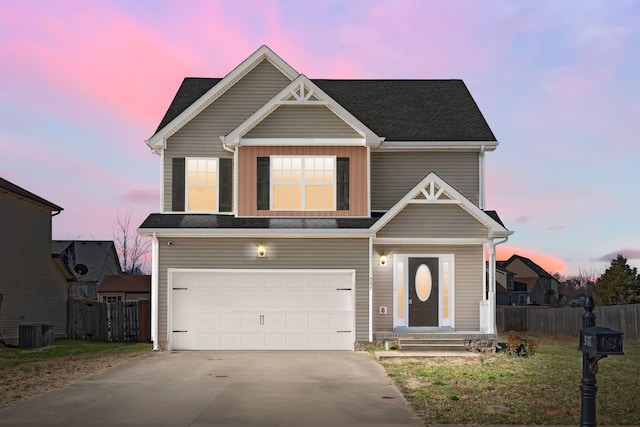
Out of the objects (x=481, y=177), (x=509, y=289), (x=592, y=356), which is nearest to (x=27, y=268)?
(x=481, y=177)

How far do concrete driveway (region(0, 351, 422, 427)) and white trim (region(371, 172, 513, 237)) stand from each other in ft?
15.3

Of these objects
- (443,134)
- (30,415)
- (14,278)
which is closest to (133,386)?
(30,415)

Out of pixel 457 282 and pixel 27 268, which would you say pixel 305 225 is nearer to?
pixel 457 282

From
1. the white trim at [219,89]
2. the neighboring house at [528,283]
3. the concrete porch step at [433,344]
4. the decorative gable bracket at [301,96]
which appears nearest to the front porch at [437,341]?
the concrete porch step at [433,344]

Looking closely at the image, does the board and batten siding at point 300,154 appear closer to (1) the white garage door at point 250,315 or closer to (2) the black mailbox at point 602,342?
(1) the white garage door at point 250,315

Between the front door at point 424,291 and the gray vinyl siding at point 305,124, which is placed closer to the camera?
the gray vinyl siding at point 305,124

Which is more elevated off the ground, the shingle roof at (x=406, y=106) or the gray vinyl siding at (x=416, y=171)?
the shingle roof at (x=406, y=106)

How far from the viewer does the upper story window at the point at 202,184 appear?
2412 centimetres

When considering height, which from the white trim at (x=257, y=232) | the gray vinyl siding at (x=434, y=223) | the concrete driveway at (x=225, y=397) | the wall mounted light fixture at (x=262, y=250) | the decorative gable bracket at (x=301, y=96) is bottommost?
the concrete driveway at (x=225, y=397)

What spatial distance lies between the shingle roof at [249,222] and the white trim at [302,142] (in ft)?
7.41

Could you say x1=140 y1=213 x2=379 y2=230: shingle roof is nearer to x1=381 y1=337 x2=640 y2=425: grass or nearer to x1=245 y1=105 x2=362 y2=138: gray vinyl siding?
x1=245 y1=105 x2=362 y2=138: gray vinyl siding

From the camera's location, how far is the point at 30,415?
39.1 feet

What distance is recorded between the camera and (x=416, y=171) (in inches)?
982

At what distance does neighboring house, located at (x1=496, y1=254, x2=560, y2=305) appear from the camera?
88812 millimetres
